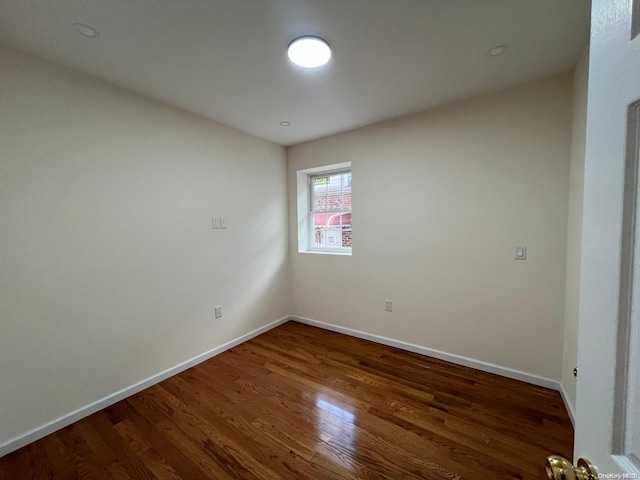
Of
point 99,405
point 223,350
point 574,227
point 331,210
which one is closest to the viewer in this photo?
point 574,227

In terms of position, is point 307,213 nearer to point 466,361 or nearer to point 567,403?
point 466,361

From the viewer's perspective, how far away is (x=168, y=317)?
224cm

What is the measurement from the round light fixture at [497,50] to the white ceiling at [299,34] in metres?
0.04

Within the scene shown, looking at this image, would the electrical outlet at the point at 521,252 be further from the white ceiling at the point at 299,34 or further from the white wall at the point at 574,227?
the white ceiling at the point at 299,34

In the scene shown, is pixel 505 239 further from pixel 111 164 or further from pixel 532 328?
pixel 111 164

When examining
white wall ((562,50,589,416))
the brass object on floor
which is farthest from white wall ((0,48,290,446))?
white wall ((562,50,589,416))

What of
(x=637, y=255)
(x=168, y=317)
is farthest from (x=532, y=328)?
(x=168, y=317)

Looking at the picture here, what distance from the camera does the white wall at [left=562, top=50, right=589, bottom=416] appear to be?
5.18 ft

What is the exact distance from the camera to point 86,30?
4.54 ft

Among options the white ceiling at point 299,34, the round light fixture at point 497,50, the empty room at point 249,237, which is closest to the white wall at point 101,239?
the empty room at point 249,237

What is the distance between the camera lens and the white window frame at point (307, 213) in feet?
10.8

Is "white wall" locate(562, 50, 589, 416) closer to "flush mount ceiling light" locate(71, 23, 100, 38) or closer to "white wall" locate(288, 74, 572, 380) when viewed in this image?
"white wall" locate(288, 74, 572, 380)

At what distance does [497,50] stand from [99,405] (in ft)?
11.9

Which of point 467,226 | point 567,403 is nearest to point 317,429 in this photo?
point 567,403
